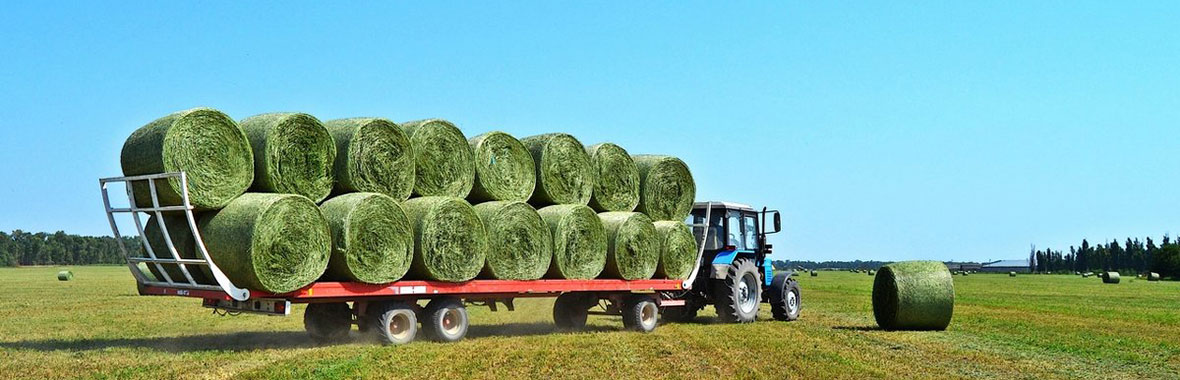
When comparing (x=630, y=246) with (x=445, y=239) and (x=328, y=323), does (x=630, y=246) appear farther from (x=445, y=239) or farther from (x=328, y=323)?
(x=328, y=323)

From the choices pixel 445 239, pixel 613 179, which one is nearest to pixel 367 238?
pixel 445 239

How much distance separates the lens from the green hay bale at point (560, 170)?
16.9 meters

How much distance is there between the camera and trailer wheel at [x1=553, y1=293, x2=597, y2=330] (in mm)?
18625

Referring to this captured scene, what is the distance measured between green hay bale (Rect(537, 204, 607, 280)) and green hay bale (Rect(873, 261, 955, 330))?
5128 millimetres

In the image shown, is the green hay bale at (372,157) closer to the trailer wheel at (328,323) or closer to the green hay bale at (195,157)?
the green hay bale at (195,157)

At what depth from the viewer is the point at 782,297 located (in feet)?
70.0

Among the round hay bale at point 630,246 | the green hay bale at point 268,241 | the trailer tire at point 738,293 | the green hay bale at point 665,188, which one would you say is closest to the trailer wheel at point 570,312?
the round hay bale at point 630,246

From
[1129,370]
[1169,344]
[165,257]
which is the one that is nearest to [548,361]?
[165,257]

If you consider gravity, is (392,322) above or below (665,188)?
below

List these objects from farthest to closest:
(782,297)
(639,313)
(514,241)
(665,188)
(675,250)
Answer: (782,297)
(665,188)
(675,250)
(639,313)
(514,241)

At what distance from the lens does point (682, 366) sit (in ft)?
39.5

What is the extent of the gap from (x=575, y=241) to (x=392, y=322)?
3.37m

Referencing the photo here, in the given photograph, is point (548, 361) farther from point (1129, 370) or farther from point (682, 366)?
point (1129, 370)

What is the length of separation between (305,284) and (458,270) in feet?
7.59
